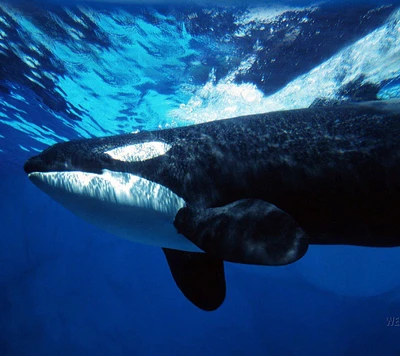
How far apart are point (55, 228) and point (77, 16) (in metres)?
31.5

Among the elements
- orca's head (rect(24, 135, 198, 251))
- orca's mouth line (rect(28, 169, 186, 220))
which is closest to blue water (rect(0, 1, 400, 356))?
orca's head (rect(24, 135, 198, 251))

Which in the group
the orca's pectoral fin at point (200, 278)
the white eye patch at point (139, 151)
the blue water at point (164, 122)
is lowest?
the orca's pectoral fin at point (200, 278)

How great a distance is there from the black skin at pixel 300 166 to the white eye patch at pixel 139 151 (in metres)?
0.08

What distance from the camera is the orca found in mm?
2506

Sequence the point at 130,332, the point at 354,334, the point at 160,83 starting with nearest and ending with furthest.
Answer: the point at 160,83 → the point at 354,334 → the point at 130,332

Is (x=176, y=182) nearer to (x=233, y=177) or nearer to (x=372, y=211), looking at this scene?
(x=233, y=177)

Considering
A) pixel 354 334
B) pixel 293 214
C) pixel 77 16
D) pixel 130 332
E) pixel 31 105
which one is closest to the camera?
pixel 293 214

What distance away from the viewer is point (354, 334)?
21188mm

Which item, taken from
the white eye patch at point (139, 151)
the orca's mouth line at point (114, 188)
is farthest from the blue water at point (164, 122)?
the orca's mouth line at point (114, 188)

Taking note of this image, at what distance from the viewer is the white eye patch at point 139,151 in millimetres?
3188

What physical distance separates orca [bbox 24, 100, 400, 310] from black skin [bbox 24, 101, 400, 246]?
0.01 m

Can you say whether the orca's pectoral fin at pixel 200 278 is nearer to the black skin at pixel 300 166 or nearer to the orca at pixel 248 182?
the orca at pixel 248 182

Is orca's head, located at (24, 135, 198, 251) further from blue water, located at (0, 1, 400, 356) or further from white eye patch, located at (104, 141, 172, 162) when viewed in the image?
blue water, located at (0, 1, 400, 356)

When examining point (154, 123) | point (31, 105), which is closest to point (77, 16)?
point (154, 123)
